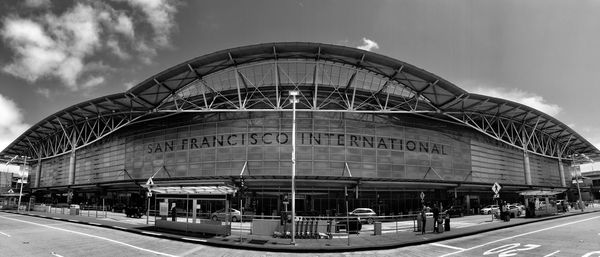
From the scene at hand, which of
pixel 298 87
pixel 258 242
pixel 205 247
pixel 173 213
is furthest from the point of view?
pixel 298 87

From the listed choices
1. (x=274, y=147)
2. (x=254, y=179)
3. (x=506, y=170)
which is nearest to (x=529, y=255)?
(x=254, y=179)

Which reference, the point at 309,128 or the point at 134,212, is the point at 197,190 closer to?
the point at 134,212

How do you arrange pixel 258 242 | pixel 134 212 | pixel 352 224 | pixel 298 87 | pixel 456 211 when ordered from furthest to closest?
1. pixel 456 211
2. pixel 298 87
3. pixel 134 212
4. pixel 352 224
5. pixel 258 242

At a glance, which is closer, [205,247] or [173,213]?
[205,247]

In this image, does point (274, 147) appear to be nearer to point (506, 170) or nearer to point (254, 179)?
point (254, 179)

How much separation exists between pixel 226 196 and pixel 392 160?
26.2 metres

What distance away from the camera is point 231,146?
41.5 metres

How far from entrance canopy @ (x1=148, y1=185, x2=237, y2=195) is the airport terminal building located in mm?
9125

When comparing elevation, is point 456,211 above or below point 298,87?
below

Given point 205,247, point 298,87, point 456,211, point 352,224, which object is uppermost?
point 298,87

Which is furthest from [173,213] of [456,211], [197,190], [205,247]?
[456,211]

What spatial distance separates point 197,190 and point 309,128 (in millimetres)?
19371

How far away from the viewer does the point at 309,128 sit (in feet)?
134

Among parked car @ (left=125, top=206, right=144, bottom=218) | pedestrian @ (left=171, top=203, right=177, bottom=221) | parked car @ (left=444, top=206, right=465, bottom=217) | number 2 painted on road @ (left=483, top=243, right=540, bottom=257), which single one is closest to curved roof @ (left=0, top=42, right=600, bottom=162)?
parked car @ (left=444, top=206, right=465, bottom=217)
